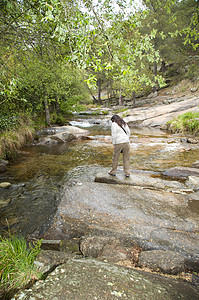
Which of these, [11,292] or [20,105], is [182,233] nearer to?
[11,292]

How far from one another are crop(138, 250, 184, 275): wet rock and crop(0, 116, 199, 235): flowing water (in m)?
1.93

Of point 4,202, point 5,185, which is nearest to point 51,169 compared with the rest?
point 5,185

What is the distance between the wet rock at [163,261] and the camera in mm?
2924

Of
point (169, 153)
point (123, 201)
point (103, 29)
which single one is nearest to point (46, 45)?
point (103, 29)

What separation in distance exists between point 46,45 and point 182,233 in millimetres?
6802

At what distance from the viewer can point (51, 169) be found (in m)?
8.78

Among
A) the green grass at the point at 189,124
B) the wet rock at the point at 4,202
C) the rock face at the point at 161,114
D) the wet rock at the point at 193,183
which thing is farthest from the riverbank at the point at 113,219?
the rock face at the point at 161,114

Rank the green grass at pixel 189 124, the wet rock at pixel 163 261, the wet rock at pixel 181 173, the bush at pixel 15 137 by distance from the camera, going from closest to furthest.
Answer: the wet rock at pixel 163 261
the wet rock at pixel 181 173
the bush at pixel 15 137
the green grass at pixel 189 124

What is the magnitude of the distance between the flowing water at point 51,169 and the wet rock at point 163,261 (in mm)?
1927

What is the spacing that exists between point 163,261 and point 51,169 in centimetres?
684

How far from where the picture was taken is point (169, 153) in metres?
11.0

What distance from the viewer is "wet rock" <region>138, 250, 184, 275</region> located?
2.92m

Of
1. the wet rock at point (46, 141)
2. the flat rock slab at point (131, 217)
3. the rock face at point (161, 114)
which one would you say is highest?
the rock face at point (161, 114)

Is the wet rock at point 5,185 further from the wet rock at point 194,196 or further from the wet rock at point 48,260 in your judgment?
the wet rock at point 194,196
